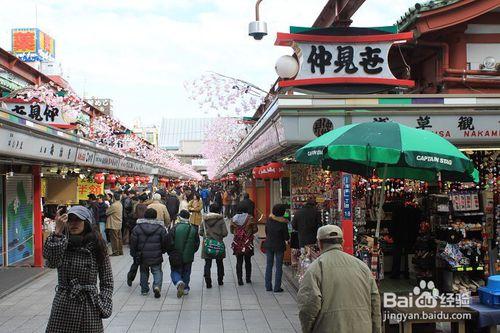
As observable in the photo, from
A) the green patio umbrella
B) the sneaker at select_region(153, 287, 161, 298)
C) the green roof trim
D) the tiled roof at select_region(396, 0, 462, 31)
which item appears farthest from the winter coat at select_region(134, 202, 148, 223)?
the green patio umbrella

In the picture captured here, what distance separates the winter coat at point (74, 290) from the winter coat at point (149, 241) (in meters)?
5.42

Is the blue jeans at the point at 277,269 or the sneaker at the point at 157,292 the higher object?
the blue jeans at the point at 277,269

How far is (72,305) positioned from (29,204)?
11278 millimetres

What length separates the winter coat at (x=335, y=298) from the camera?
4328mm

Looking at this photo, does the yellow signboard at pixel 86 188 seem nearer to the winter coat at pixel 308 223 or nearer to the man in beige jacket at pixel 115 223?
the man in beige jacket at pixel 115 223

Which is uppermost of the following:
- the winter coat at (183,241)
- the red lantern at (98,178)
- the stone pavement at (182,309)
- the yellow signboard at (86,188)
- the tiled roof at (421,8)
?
the tiled roof at (421,8)

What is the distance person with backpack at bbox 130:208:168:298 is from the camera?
10125 millimetres

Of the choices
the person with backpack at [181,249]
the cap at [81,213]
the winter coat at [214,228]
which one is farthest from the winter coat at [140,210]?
the cap at [81,213]

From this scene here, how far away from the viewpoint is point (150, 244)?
33.3ft

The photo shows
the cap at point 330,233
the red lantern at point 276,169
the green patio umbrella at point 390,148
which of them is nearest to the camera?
the cap at point 330,233

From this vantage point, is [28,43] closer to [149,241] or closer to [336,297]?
[149,241]

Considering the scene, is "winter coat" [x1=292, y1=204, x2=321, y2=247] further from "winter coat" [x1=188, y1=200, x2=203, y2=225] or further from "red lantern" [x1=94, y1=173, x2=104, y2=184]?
"red lantern" [x1=94, y1=173, x2=104, y2=184]

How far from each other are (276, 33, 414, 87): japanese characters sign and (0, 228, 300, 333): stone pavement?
394 centimetres

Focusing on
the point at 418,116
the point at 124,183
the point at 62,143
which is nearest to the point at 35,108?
the point at 62,143
